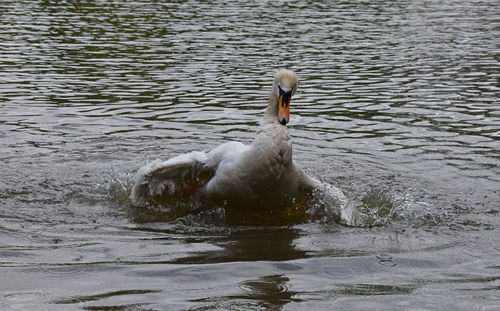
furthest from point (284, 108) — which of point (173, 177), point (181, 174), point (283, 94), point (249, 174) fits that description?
point (173, 177)

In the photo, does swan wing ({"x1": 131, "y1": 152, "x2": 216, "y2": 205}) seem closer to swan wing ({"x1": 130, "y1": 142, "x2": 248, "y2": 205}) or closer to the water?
swan wing ({"x1": 130, "y1": 142, "x2": 248, "y2": 205})

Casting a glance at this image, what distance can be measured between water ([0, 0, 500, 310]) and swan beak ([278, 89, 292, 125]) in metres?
1.15

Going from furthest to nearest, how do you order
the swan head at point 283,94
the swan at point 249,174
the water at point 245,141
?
the swan head at point 283,94 → the swan at point 249,174 → the water at point 245,141

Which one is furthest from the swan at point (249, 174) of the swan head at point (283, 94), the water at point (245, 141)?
the water at point (245, 141)

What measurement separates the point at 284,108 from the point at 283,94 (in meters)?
0.16

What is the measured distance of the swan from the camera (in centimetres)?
796

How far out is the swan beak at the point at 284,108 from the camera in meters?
8.05

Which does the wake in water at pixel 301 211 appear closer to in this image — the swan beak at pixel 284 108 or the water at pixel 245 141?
the water at pixel 245 141

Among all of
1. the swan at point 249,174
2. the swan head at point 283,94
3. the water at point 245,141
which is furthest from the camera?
the swan head at point 283,94

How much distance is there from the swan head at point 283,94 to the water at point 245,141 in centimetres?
122

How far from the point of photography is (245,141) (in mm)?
11945

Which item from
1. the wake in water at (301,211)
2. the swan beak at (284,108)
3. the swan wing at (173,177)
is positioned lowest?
the wake in water at (301,211)

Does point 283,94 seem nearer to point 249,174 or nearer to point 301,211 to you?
point 249,174

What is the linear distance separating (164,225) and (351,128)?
5461mm
